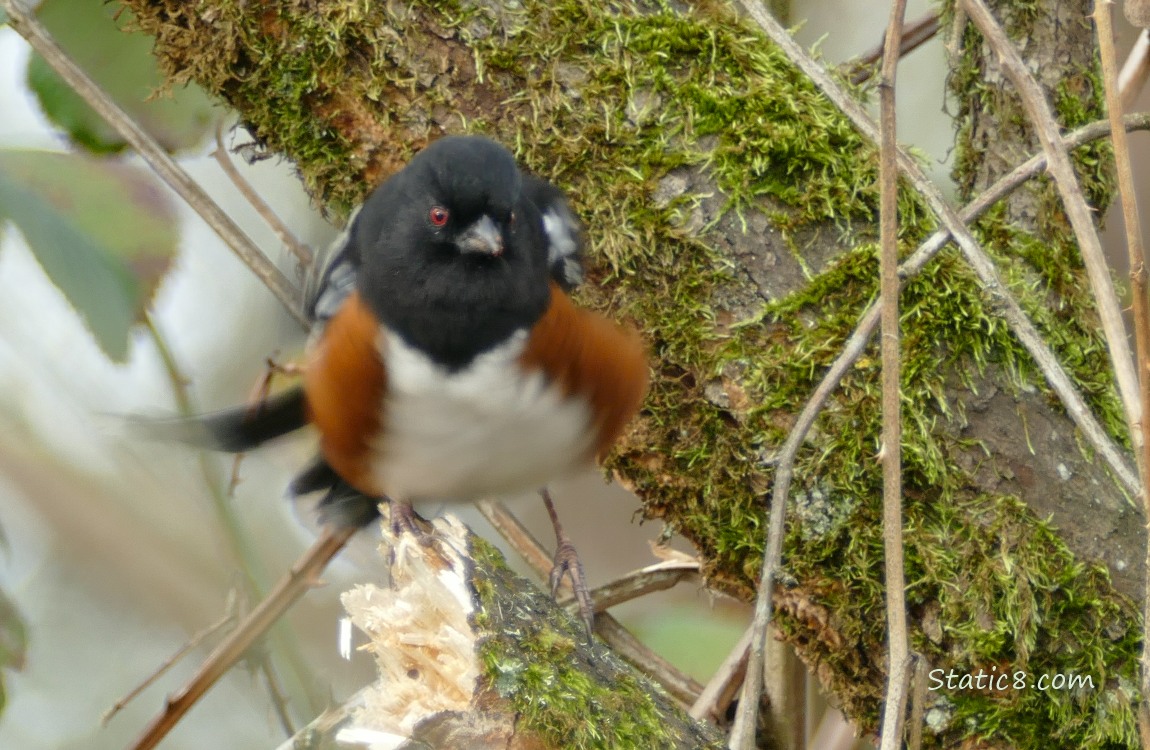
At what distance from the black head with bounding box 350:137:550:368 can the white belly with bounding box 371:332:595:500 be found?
0.04m

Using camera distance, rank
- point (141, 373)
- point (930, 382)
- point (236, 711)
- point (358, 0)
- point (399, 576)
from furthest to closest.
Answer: point (236, 711)
point (141, 373)
point (358, 0)
point (930, 382)
point (399, 576)

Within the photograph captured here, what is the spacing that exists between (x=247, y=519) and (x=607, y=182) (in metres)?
2.16

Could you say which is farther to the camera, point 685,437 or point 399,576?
point 685,437

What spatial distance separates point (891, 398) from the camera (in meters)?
1.36

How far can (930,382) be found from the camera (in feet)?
6.18

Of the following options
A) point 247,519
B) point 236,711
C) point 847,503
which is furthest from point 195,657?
point 847,503

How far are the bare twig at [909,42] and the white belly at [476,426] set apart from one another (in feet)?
3.17

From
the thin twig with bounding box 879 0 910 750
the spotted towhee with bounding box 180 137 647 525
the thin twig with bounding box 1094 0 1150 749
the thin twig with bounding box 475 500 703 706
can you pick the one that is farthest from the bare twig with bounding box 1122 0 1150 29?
the thin twig with bounding box 475 500 703 706

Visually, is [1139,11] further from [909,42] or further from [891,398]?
[909,42]

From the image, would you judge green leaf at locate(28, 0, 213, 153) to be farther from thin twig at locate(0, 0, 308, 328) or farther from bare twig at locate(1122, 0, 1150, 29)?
bare twig at locate(1122, 0, 1150, 29)

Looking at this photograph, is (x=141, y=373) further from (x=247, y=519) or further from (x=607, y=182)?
(x=607, y=182)

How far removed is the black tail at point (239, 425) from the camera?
7.70ft

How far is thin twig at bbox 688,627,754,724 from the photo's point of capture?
2.16 metres

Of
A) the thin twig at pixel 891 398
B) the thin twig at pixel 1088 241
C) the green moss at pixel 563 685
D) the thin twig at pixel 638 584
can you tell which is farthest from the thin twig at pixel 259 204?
the thin twig at pixel 1088 241
